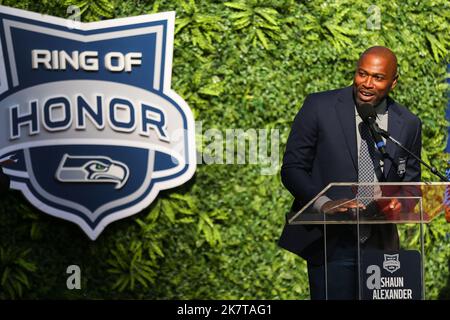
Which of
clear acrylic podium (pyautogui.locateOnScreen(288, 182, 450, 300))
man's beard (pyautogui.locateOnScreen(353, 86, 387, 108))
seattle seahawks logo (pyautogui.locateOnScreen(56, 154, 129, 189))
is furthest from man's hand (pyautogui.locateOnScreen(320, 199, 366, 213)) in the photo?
seattle seahawks logo (pyautogui.locateOnScreen(56, 154, 129, 189))

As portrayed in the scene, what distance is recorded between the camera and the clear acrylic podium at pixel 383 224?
19.4 ft

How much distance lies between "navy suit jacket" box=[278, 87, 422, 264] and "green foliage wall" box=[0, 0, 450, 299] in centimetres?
215

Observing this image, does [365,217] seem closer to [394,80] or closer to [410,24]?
[394,80]

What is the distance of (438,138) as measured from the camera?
357 inches

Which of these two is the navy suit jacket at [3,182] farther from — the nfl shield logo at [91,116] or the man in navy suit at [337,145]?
the man in navy suit at [337,145]

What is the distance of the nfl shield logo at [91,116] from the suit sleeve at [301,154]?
213 cm

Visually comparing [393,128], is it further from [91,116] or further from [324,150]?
[91,116]

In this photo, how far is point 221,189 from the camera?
8.84 meters

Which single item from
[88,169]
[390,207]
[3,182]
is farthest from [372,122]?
[88,169]

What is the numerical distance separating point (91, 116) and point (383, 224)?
3168mm

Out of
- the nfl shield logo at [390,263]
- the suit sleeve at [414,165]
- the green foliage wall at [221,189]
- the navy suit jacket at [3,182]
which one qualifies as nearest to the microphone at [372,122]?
the suit sleeve at [414,165]

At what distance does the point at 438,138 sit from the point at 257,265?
1.72 m

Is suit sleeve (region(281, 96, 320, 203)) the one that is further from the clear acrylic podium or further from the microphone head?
the microphone head
